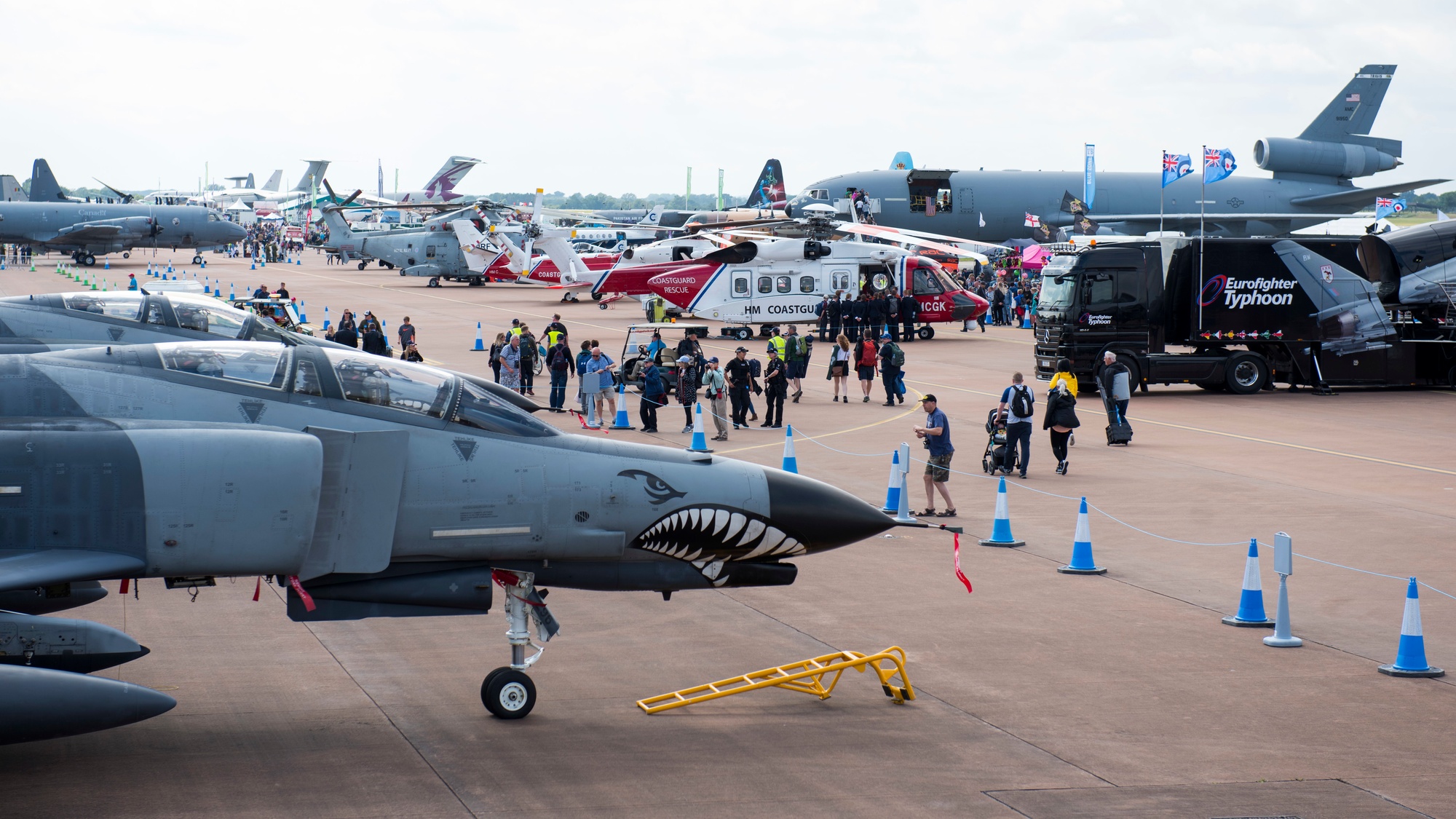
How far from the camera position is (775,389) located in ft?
81.6

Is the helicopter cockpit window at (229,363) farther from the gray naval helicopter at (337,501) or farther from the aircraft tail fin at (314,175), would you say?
the aircraft tail fin at (314,175)

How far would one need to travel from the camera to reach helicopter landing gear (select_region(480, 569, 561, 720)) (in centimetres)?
909

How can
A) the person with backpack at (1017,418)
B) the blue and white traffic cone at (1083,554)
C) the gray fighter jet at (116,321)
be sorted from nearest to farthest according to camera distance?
the blue and white traffic cone at (1083,554) < the gray fighter jet at (116,321) < the person with backpack at (1017,418)

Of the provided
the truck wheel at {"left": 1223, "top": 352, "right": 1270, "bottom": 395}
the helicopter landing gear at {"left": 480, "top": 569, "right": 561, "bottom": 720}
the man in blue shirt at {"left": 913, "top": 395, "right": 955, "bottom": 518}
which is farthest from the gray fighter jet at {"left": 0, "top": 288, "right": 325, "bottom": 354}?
the truck wheel at {"left": 1223, "top": 352, "right": 1270, "bottom": 395}

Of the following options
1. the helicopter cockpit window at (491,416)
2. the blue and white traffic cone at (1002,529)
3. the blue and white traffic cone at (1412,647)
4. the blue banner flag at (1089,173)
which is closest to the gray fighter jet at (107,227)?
the blue banner flag at (1089,173)

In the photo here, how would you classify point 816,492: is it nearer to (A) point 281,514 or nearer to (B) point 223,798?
(A) point 281,514

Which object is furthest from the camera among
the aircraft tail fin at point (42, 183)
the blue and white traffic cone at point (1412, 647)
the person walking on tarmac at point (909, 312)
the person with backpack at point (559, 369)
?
the aircraft tail fin at point (42, 183)

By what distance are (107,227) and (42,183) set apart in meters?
15.4

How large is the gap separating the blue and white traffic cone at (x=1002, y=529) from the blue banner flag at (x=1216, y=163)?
25.2m

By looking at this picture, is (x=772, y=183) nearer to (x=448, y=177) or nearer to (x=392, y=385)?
(x=448, y=177)

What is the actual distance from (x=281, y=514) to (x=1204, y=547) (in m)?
11.1

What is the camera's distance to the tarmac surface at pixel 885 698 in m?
7.87

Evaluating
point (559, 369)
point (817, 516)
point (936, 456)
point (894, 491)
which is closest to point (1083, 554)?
point (894, 491)

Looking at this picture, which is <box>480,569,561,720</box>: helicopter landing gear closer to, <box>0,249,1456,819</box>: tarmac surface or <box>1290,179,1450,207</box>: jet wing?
<box>0,249,1456,819</box>: tarmac surface
